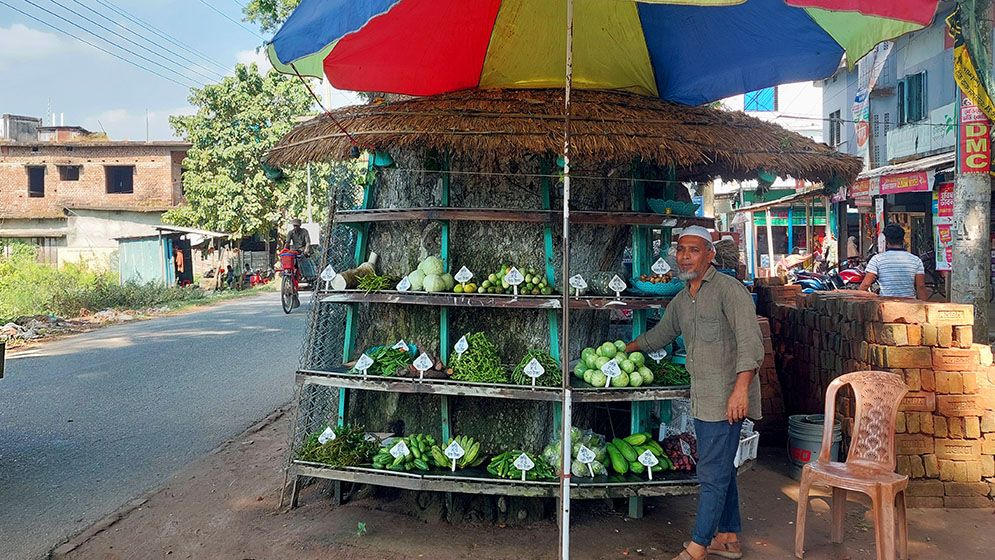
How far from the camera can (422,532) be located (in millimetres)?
4797

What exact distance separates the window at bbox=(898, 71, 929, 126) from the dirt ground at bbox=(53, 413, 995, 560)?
51.9 ft

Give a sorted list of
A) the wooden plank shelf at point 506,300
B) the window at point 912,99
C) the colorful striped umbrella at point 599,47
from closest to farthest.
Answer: the colorful striped umbrella at point 599,47, the wooden plank shelf at point 506,300, the window at point 912,99

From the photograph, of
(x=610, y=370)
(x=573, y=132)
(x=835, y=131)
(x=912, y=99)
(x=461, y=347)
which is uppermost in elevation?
(x=835, y=131)

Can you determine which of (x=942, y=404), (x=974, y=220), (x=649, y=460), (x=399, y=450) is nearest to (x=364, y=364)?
(x=399, y=450)

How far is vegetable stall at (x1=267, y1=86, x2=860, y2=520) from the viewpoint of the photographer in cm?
468

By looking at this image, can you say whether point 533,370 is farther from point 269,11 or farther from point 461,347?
point 269,11

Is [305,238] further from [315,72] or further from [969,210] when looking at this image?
[969,210]

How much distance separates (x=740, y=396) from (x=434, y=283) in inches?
85.6

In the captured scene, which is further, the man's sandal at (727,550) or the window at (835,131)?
the window at (835,131)

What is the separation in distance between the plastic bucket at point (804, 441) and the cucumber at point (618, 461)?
2.03 metres

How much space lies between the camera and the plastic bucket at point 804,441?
5797 mm

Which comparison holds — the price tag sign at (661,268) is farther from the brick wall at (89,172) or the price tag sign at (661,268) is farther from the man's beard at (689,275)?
the brick wall at (89,172)

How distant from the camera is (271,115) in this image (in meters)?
27.1

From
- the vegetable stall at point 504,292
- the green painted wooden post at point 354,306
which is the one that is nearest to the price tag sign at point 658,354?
the vegetable stall at point 504,292
